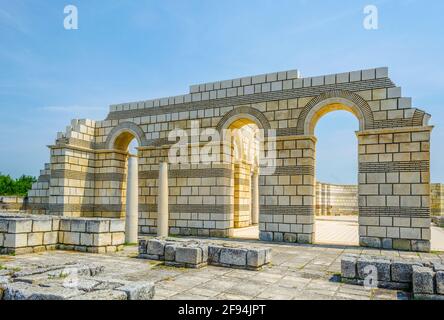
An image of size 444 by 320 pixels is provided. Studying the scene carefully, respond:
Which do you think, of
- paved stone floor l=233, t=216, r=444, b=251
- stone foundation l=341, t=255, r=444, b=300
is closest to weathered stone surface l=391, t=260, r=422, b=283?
stone foundation l=341, t=255, r=444, b=300

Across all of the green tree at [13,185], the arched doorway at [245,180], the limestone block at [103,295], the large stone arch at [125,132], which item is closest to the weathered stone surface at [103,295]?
the limestone block at [103,295]

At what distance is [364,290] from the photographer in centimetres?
605

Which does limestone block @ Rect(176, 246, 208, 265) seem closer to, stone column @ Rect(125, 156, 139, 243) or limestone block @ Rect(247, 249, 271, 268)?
limestone block @ Rect(247, 249, 271, 268)

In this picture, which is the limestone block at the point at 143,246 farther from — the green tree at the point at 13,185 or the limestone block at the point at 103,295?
the green tree at the point at 13,185

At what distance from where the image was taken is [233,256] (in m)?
7.80

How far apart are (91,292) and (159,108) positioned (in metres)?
11.2

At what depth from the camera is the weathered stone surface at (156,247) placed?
27.9 feet

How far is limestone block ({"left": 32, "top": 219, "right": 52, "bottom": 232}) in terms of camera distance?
9.46 meters

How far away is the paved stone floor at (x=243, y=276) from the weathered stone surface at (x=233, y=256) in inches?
9.2

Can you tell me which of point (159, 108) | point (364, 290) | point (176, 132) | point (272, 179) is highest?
point (159, 108)

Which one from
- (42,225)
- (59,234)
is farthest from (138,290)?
(59,234)

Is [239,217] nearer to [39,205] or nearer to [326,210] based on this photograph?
[39,205]

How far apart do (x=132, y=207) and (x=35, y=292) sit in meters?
7.31
